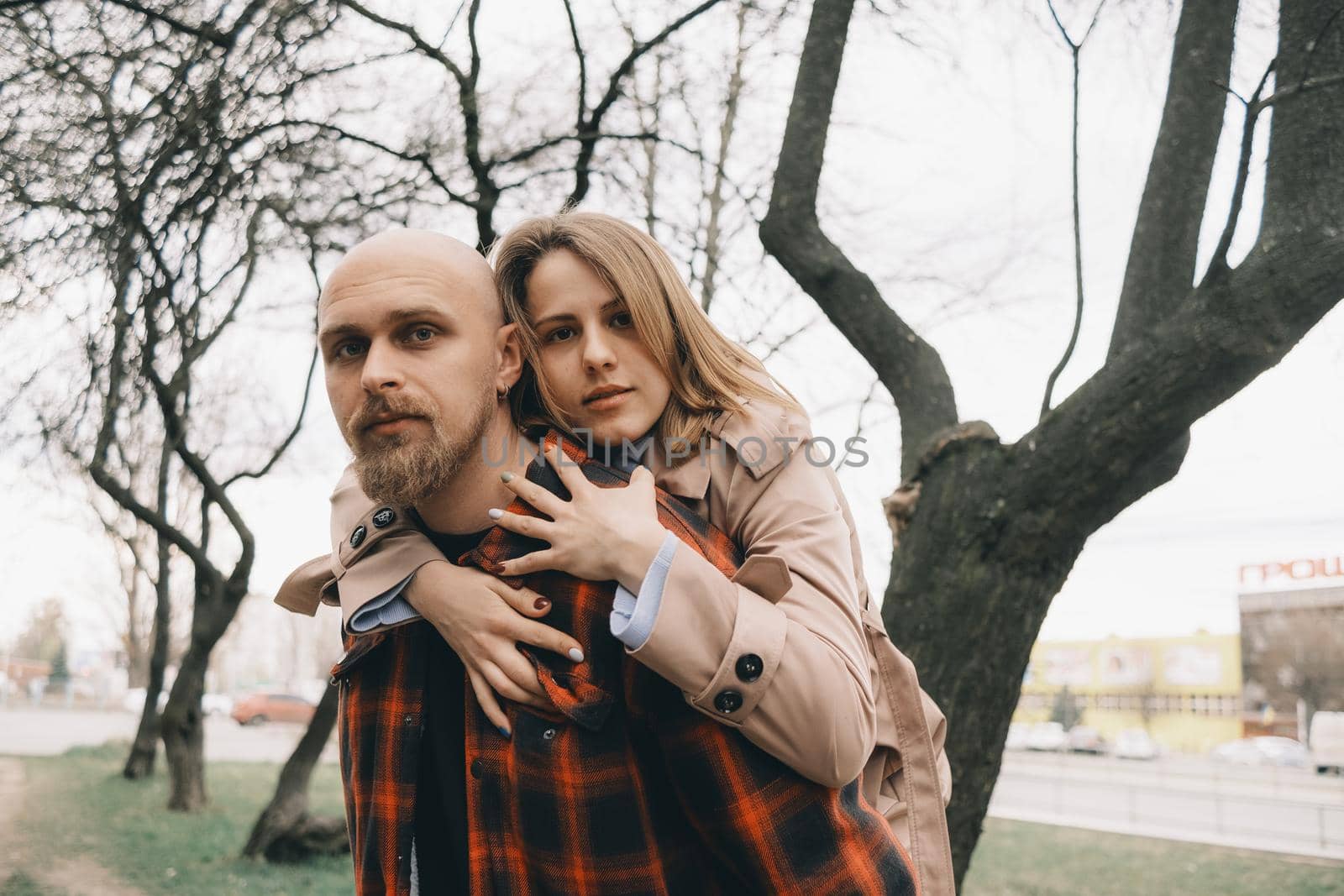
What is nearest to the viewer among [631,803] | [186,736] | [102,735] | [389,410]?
[631,803]

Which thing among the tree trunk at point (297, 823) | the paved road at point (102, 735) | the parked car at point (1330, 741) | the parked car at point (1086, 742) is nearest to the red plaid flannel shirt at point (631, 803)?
the tree trunk at point (297, 823)

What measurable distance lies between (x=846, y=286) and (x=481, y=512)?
2.72 m

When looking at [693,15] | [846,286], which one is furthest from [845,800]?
[693,15]

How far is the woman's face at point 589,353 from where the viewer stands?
2.16 m

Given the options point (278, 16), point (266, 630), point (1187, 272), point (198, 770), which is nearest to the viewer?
point (1187, 272)

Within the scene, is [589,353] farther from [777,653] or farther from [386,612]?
[777,653]

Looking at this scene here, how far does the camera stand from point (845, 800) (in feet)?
5.90

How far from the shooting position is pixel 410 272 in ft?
6.50

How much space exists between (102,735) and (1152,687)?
163ft

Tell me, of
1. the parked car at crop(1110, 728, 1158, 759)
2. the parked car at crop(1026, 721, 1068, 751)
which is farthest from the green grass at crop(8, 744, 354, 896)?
the parked car at crop(1026, 721, 1068, 751)

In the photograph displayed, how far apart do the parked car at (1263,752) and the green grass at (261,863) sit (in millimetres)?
28122

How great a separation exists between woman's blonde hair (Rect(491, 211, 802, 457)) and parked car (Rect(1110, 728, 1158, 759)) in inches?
Answer: 1924

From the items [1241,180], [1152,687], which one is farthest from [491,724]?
[1152,687]

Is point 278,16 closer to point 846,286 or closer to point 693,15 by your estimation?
point 693,15
